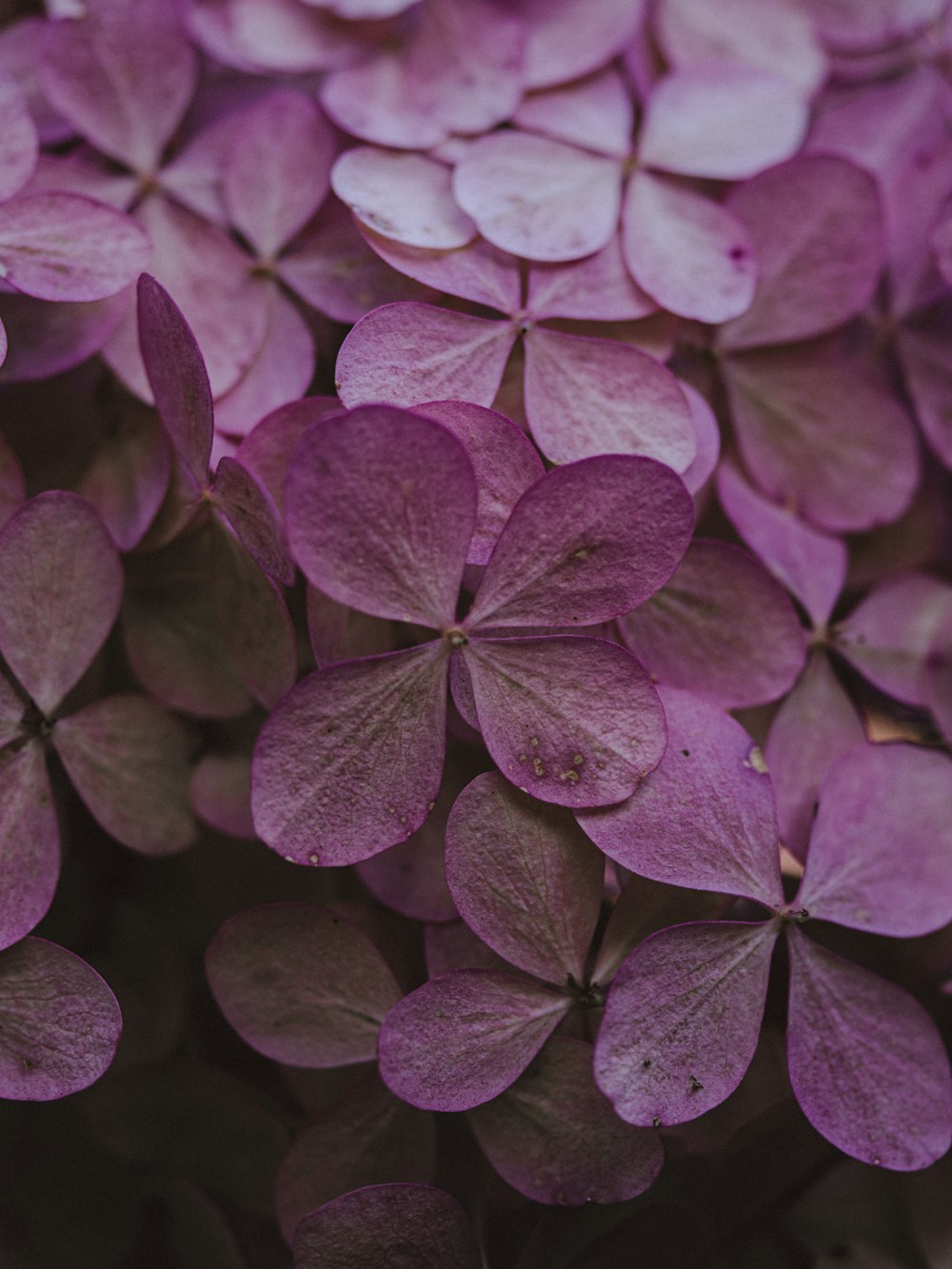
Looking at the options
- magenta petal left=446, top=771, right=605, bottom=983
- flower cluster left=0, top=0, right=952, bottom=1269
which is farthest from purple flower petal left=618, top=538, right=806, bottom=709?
magenta petal left=446, top=771, right=605, bottom=983

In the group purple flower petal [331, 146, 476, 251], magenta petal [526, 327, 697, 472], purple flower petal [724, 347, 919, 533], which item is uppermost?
purple flower petal [331, 146, 476, 251]

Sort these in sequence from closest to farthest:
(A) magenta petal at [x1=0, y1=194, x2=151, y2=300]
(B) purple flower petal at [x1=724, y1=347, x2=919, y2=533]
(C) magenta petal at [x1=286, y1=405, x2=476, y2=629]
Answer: (C) magenta petal at [x1=286, y1=405, x2=476, y2=629] < (A) magenta petal at [x1=0, y1=194, x2=151, y2=300] < (B) purple flower petal at [x1=724, y1=347, x2=919, y2=533]

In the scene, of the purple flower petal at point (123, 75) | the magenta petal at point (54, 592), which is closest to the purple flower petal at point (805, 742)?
the magenta petal at point (54, 592)

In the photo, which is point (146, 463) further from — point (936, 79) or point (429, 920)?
point (936, 79)

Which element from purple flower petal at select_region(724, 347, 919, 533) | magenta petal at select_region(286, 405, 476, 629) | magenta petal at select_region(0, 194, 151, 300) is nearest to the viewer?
magenta petal at select_region(286, 405, 476, 629)

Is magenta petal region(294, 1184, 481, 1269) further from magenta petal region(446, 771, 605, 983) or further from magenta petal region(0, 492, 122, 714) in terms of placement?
magenta petal region(0, 492, 122, 714)

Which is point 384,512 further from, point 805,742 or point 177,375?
point 805,742

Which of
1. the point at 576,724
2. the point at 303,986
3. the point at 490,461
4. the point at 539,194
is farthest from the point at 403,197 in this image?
the point at 303,986
